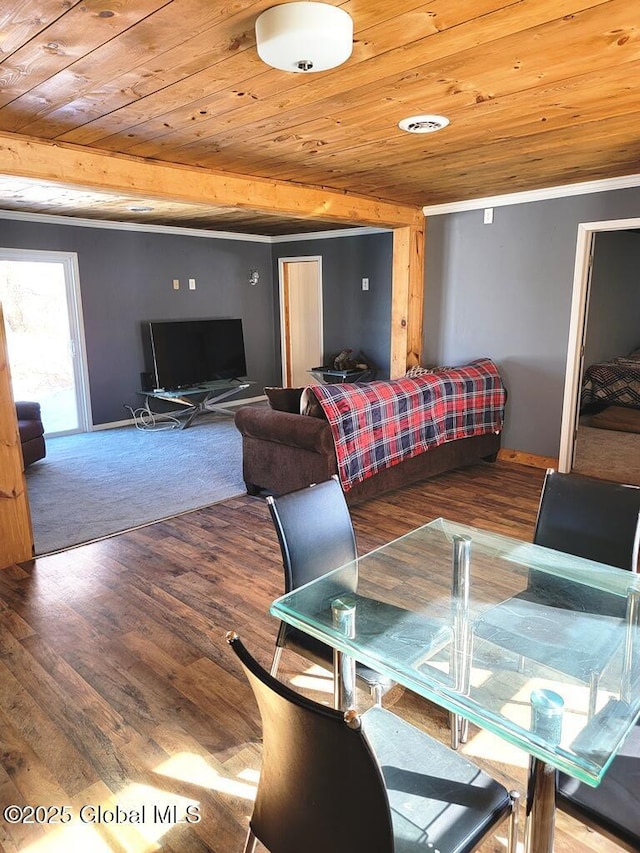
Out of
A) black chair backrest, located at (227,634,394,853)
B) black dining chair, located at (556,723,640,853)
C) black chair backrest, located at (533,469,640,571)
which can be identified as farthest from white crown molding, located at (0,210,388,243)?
black chair backrest, located at (227,634,394,853)

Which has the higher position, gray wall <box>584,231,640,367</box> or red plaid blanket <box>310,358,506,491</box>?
gray wall <box>584,231,640,367</box>

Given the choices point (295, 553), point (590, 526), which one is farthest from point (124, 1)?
point (590, 526)

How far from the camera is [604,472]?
15.9 ft

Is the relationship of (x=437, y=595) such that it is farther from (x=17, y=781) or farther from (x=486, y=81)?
(x=486, y=81)

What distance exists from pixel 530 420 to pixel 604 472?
728 millimetres

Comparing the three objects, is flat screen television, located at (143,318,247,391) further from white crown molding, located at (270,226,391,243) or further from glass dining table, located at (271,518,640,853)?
glass dining table, located at (271,518,640,853)

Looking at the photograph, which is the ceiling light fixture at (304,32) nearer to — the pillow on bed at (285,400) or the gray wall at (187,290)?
the pillow on bed at (285,400)

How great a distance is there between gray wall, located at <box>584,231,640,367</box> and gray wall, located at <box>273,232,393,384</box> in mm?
2424

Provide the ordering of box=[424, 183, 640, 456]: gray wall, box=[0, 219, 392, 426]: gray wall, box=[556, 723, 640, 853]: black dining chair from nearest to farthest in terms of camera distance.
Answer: box=[556, 723, 640, 853]: black dining chair → box=[424, 183, 640, 456]: gray wall → box=[0, 219, 392, 426]: gray wall

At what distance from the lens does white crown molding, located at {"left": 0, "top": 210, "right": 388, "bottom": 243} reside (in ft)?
19.4

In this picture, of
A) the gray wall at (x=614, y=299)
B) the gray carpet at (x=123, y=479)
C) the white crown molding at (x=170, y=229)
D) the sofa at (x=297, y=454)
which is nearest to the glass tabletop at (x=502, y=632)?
the sofa at (x=297, y=454)

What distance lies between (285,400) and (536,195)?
2678 millimetres

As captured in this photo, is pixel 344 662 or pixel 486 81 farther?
pixel 486 81

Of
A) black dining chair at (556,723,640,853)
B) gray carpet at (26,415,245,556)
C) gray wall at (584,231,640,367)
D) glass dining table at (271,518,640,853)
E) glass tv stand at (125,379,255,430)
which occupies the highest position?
gray wall at (584,231,640,367)
